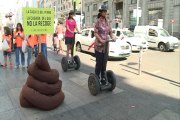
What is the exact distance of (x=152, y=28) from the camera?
16391 millimetres

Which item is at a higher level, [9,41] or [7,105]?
[9,41]

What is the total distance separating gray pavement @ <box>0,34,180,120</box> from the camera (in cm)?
428

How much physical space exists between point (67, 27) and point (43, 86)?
12.1 feet

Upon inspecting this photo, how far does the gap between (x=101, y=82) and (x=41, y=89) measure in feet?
5.52

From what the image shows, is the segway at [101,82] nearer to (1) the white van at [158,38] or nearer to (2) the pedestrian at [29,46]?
(2) the pedestrian at [29,46]

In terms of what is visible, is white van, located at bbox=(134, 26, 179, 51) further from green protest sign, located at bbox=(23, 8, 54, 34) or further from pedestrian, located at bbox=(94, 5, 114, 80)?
green protest sign, located at bbox=(23, 8, 54, 34)

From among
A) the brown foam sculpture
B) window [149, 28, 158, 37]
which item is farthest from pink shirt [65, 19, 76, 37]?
window [149, 28, 158, 37]

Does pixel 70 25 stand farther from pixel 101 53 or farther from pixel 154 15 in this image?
pixel 154 15

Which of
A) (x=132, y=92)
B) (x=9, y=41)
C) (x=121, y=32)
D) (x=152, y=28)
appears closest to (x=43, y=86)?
(x=132, y=92)

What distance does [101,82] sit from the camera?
5.58 m

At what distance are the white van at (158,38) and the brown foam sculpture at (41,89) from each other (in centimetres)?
Answer: 1213

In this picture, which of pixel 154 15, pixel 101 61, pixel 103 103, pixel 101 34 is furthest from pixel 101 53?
pixel 154 15

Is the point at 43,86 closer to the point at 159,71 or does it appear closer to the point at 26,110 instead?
the point at 26,110

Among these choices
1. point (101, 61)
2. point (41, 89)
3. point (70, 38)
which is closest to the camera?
point (41, 89)
